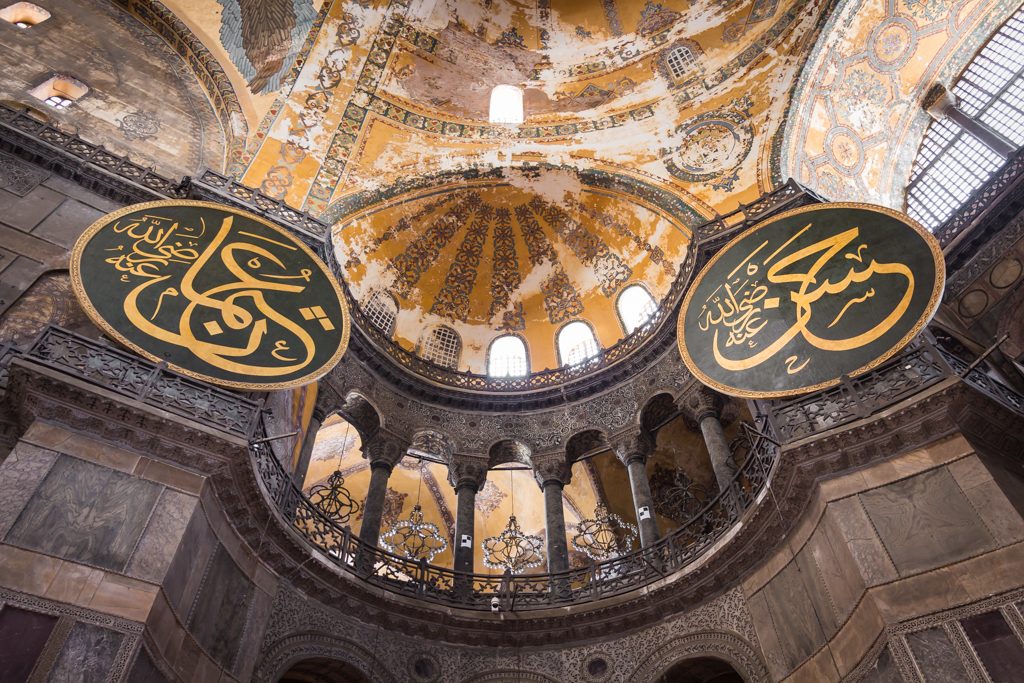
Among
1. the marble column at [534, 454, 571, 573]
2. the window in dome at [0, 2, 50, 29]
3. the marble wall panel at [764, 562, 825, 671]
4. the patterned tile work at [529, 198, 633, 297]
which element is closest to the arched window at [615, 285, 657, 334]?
the patterned tile work at [529, 198, 633, 297]

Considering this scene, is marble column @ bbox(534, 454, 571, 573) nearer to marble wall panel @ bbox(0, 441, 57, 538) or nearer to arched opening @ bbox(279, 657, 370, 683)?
arched opening @ bbox(279, 657, 370, 683)

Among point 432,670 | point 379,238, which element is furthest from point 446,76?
point 432,670

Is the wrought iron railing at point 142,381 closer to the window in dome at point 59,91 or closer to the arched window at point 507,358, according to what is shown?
the window in dome at point 59,91

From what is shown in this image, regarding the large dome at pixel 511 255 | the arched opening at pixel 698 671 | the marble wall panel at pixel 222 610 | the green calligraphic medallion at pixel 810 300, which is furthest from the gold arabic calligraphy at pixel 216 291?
the arched opening at pixel 698 671

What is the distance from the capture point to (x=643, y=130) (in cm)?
1300

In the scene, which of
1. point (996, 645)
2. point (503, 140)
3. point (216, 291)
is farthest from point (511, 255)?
point (996, 645)

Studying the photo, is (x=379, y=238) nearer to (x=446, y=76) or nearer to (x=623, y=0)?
(x=446, y=76)

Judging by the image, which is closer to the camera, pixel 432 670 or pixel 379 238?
pixel 432 670

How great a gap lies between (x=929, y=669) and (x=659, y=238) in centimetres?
816

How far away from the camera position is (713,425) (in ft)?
31.7

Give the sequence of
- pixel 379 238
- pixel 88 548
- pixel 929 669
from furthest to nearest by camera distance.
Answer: pixel 379 238 < pixel 88 548 < pixel 929 669

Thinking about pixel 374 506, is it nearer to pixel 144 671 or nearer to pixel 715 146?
pixel 144 671

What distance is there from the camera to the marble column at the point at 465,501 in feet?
32.1

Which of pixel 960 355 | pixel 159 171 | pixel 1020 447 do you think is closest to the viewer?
pixel 1020 447
